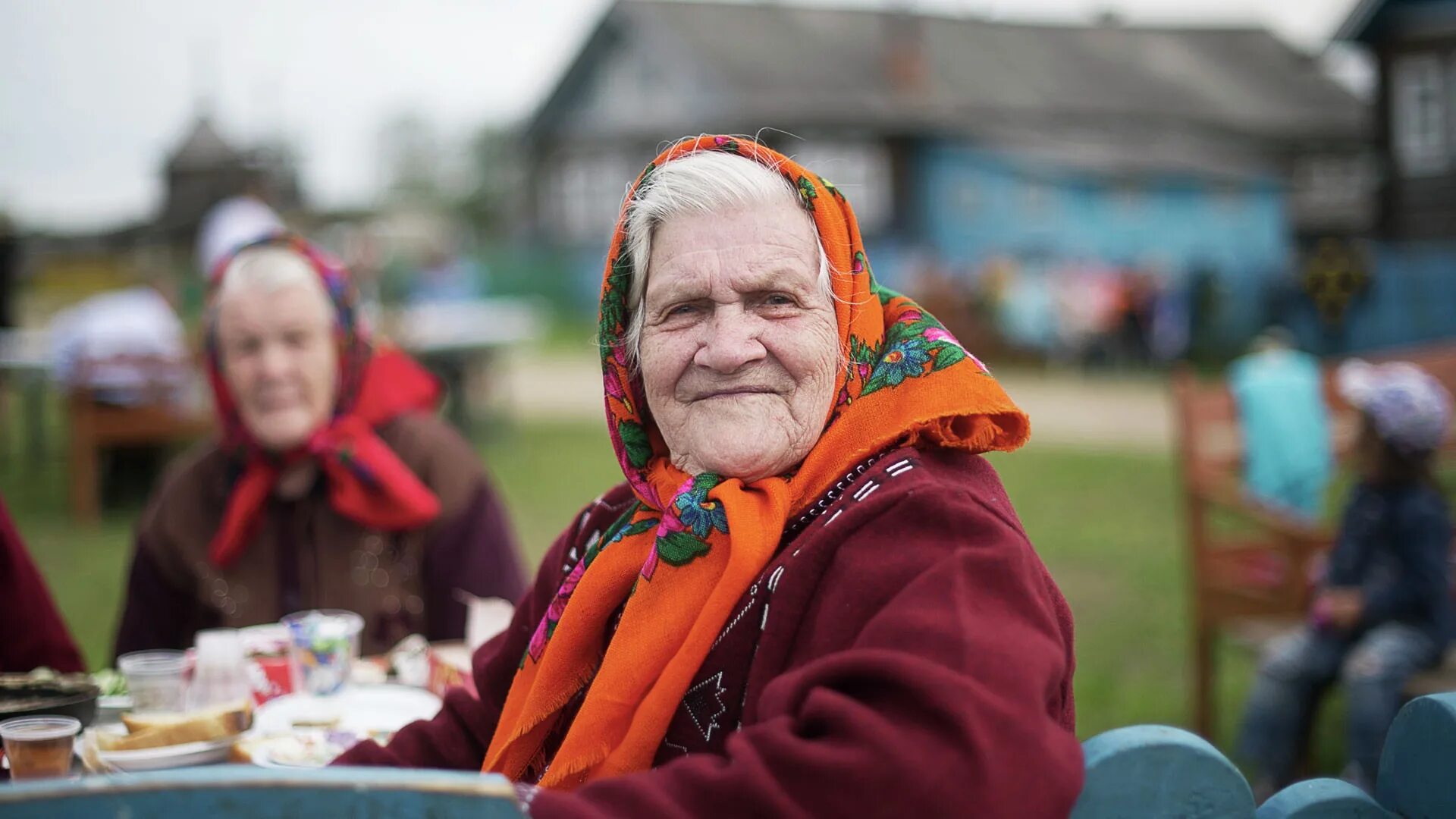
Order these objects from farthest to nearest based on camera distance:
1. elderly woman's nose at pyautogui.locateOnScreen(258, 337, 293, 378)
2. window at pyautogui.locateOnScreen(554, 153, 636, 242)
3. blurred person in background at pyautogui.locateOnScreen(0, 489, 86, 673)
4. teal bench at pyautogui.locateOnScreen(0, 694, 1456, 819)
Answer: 1. window at pyautogui.locateOnScreen(554, 153, 636, 242)
2. elderly woman's nose at pyautogui.locateOnScreen(258, 337, 293, 378)
3. blurred person in background at pyautogui.locateOnScreen(0, 489, 86, 673)
4. teal bench at pyautogui.locateOnScreen(0, 694, 1456, 819)

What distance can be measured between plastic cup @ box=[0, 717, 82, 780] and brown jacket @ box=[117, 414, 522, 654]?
53.5 inches

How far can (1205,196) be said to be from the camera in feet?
85.0

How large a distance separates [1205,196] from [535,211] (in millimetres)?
17568

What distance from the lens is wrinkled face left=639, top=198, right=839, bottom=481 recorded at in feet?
5.65

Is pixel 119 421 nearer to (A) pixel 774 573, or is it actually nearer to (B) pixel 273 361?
(B) pixel 273 361

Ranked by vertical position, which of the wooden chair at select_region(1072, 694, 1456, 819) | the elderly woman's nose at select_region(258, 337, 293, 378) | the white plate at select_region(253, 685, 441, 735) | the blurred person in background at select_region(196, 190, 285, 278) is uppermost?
the blurred person in background at select_region(196, 190, 285, 278)

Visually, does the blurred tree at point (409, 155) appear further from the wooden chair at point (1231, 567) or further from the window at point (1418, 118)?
the wooden chair at point (1231, 567)

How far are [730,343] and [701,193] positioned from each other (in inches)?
8.9

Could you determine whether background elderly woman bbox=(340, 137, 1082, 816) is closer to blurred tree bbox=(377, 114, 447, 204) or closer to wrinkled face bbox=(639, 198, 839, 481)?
wrinkled face bbox=(639, 198, 839, 481)

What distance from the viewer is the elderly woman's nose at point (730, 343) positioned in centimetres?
172

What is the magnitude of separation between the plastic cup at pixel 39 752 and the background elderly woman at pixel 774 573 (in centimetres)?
43

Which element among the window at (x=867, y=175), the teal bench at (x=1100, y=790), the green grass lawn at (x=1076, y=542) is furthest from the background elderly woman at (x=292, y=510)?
the window at (x=867, y=175)

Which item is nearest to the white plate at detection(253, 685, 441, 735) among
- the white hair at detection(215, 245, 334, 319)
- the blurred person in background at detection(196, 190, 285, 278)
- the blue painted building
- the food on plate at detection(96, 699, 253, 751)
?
the food on plate at detection(96, 699, 253, 751)

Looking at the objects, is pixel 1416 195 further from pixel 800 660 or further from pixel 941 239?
pixel 800 660
